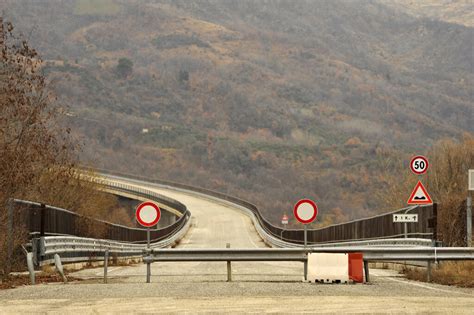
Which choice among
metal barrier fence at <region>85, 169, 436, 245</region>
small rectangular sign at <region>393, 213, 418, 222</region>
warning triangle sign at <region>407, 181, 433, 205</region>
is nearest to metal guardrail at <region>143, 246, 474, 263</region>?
metal barrier fence at <region>85, 169, 436, 245</region>

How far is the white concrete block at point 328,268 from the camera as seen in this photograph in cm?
2081

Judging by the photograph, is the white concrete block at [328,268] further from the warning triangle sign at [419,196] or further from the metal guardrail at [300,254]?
the warning triangle sign at [419,196]

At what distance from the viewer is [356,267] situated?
21297 millimetres

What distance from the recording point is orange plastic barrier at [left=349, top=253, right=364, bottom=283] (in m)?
21.2

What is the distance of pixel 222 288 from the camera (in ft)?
62.7

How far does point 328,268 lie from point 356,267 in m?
0.63

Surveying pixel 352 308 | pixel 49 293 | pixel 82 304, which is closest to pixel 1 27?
pixel 49 293

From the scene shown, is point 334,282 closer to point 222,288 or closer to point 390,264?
point 222,288

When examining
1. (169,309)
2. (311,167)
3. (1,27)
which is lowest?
(169,309)

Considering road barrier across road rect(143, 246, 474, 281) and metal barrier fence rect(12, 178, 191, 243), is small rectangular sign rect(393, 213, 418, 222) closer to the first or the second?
road barrier across road rect(143, 246, 474, 281)

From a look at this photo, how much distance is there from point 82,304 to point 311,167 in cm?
17169

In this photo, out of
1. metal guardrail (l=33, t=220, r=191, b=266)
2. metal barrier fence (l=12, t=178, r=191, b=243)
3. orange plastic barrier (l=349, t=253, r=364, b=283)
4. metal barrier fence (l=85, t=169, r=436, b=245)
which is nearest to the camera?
orange plastic barrier (l=349, t=253, r=364, b=283)

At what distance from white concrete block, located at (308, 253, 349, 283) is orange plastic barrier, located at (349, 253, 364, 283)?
341mm

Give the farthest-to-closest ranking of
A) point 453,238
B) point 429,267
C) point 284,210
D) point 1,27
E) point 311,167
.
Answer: point 311,167 < point 284,210 < point 453,238 < point 1,27 < point 429,267
